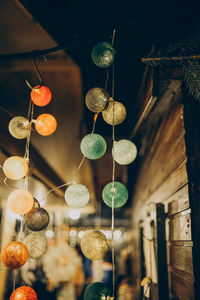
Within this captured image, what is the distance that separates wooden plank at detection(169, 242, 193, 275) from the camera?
1.92 metres

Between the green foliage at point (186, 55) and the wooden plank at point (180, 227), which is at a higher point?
the green foliage at point (186, 55)

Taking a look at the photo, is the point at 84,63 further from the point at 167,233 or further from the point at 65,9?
the point at 167,233

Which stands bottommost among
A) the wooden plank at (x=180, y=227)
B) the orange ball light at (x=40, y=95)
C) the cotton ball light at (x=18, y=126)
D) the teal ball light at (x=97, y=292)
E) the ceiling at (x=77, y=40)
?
the teal ball light at (x=97, y=292)

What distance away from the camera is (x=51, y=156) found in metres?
6.34

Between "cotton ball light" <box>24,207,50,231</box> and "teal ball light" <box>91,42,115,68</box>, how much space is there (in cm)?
154

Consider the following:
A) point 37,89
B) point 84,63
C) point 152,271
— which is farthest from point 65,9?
point 152,271

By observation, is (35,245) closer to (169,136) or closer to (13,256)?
(13,256)

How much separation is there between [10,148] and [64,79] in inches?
68.8

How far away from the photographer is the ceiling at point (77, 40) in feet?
8.89

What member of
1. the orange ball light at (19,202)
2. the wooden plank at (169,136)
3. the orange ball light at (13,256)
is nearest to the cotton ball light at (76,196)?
the orange ball light at (19,202)

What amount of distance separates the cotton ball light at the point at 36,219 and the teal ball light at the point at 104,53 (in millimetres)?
1541

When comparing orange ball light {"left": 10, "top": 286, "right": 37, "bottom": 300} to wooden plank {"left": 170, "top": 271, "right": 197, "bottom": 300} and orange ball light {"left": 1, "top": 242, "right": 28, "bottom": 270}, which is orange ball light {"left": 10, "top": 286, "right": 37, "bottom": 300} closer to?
orange ball light {"left": 1, "top": 242, "right": 28, "bottom": 270}

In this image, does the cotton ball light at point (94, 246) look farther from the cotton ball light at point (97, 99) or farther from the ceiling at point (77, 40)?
the ceiling at point (77, 40)

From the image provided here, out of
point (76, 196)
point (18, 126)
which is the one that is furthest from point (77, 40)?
point (76, 196)
